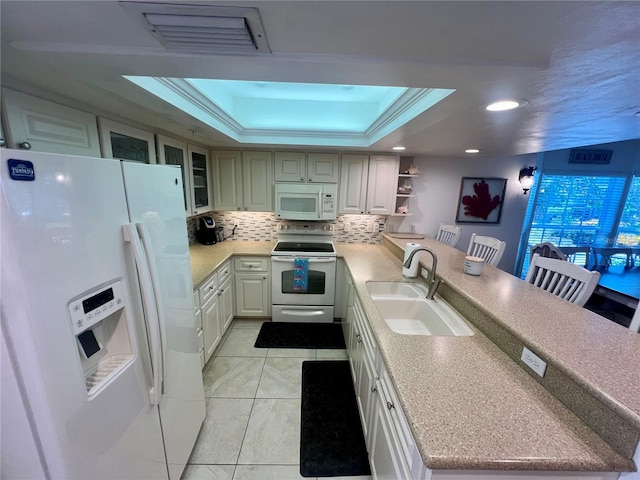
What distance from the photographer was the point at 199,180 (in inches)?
112

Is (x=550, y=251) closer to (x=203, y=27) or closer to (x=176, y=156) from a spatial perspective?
(x=203, y=27)

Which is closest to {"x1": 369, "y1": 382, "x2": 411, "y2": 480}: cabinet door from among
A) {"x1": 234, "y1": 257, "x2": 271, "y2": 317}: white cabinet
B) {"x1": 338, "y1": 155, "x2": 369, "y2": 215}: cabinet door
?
{"x1": 234, "y1": 257, "x2": 271, "y2": 317}: white cabinet

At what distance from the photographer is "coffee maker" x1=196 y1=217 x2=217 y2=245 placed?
319 cm

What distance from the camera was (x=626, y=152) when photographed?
13.3ft

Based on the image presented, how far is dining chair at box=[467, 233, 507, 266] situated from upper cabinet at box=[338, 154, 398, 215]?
3.45 ft

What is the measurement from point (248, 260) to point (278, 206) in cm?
76

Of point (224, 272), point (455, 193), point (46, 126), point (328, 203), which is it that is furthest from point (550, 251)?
point (46, 126)

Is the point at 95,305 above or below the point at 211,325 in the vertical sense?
above

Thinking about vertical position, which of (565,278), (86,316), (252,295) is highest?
(86,316)

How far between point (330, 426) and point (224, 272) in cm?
178

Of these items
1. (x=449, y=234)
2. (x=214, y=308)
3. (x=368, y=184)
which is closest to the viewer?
(x=214, y=308)

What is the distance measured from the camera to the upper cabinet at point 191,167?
7.15 ft

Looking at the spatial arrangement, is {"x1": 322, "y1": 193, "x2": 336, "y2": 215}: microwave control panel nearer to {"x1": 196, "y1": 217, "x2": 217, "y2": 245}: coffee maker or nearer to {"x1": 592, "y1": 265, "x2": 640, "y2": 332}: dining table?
{"x1": 196, "y1": 217, "x2": 217, "y2": 245}: coffee maker

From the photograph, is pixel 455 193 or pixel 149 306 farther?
pixel 455 193
